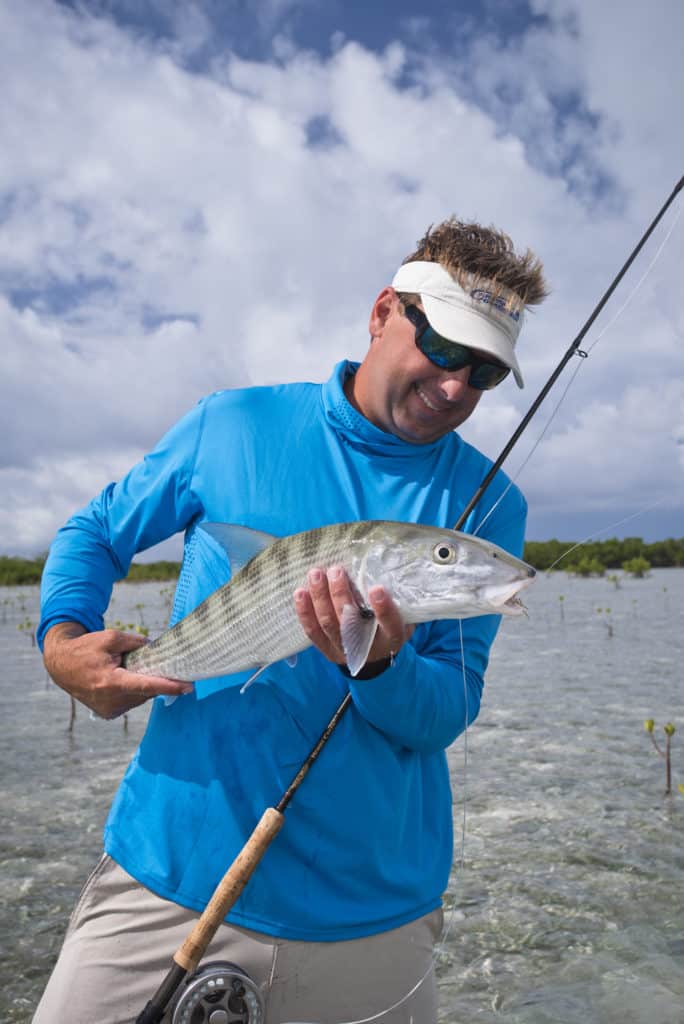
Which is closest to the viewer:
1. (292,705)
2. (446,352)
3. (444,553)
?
(444,553)

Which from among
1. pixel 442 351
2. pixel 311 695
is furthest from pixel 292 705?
pixel 442 351

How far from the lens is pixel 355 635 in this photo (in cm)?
226

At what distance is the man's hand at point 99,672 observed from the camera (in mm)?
2658

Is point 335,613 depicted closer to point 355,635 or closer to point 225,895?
point 355,635

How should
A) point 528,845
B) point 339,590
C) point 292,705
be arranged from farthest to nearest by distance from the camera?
point 528,845, point 292,705, point 339,590

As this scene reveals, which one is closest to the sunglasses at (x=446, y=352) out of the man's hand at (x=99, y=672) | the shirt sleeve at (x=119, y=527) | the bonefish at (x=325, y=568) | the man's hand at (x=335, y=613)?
the bonefish at (x=325, y=568)

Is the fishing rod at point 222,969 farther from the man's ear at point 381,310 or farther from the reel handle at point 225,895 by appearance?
the man's ear at point 381,310

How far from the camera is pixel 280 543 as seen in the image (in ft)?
8.54

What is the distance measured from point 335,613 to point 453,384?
1.07 m

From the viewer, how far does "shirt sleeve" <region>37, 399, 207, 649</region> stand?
284 centimetres

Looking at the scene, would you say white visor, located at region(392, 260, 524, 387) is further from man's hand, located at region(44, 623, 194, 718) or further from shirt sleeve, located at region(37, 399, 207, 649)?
man's hand, located at region(44, 623, 194, 718)

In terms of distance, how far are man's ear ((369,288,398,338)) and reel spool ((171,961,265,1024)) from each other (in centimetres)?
239

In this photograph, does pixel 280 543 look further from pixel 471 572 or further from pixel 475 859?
pixel 475 859

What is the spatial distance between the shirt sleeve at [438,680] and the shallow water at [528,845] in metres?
1.98
